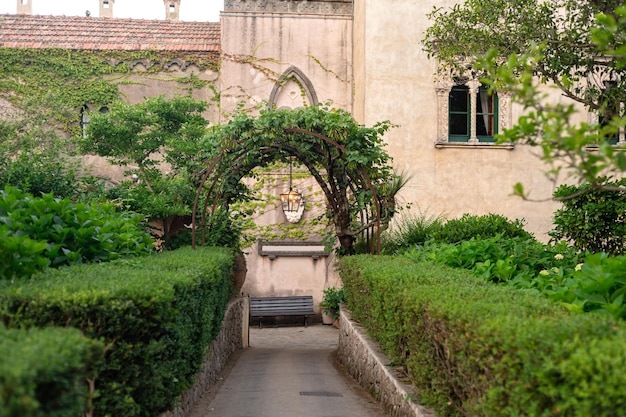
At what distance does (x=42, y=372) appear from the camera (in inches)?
109

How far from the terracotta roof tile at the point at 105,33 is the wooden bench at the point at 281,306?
7.36m

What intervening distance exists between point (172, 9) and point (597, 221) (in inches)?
933

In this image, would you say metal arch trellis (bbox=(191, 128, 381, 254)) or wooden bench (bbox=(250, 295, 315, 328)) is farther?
wooden bench (bbox=(250, 295, 315, 328))

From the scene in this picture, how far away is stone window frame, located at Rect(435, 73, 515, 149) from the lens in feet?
59.6

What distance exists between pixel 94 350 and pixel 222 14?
17699 millimetres

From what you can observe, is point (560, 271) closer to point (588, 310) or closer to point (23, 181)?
point (588, 310)

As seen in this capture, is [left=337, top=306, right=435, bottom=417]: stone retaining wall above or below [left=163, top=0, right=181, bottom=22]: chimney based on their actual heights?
below

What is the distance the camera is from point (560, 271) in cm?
786

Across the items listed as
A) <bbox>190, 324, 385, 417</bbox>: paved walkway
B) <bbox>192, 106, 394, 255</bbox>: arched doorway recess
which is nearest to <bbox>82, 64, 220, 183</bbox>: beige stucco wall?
<bbox>192, 106, 394, 255</bbox>: arched doorway recess

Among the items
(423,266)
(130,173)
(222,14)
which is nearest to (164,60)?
(222,14)

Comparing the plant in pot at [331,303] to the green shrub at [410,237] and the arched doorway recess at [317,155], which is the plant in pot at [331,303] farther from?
the arched doorway recess at [317,155]

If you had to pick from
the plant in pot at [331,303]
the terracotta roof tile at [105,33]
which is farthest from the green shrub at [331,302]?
the terracotta roof tile at [105,33]

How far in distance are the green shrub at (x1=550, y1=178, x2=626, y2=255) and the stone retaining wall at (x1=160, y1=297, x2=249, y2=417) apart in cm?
561

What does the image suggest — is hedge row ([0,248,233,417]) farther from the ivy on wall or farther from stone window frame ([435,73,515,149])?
the ivy on wall
